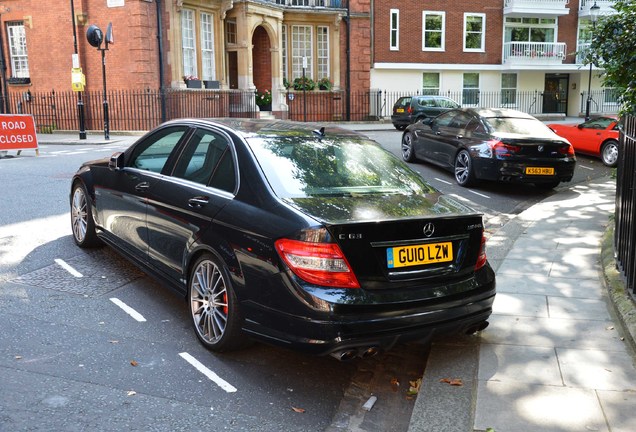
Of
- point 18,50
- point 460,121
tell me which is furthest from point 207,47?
point 460,121

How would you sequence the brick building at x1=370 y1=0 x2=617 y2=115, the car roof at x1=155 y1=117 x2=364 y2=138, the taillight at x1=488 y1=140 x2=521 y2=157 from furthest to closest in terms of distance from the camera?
1. the brick building at x1=370 y1=0 x2=617 y2=115
2. the taillight at x1=488 y1=140 x2=521 y2=157
3. the car roof at x1=155 y1=117 x2=364 y2=138

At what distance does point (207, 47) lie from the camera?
25.9 metres

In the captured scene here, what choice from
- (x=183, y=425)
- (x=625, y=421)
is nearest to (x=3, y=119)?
(x=183, y=425)

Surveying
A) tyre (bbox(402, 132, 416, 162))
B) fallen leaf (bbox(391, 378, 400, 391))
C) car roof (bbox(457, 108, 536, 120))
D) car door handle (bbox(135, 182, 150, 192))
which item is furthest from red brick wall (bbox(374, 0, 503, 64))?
fallen leaf (bbox(391, 378, 400, 391))

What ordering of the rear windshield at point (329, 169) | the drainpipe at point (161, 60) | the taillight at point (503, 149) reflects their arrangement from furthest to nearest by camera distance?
the drainpipe at point (161, 60) → the taillight at point (503, 149) → the rear windshield at point (329, 169)

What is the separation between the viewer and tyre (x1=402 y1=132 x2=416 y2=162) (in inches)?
555

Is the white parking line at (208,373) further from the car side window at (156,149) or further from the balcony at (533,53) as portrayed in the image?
the balcony at (533,53)

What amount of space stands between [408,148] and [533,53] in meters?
25.9

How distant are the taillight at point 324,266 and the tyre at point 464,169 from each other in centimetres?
828

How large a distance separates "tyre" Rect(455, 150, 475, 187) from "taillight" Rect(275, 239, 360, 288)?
828cm

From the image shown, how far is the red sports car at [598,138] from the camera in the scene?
1496cm

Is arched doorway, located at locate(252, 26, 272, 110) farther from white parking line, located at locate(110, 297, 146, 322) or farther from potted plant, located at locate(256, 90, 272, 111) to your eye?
white parking line, located at locate(110, 297, 146, 322)

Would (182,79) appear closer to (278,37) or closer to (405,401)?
(278,37)

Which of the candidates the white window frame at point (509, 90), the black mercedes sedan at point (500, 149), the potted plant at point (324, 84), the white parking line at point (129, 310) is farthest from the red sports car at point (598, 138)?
the white window frame at point (509, 90)
